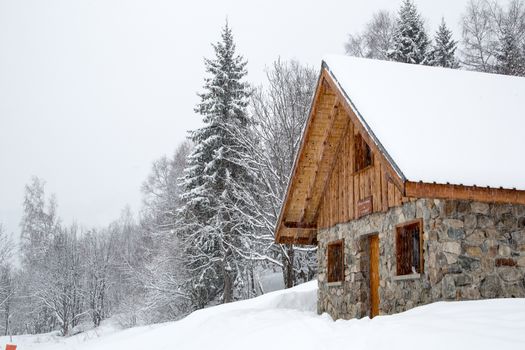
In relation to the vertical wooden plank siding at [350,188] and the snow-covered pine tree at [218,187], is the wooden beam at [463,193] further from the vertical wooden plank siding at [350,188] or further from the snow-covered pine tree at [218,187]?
the snow-covered pine tree at [218,187]

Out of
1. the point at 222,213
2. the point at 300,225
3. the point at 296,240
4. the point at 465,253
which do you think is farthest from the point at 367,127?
the point at 222,213

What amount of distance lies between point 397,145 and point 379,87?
2.89 metres

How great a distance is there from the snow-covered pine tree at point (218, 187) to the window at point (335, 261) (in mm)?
9506

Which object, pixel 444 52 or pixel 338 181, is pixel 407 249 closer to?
pixel 338 181

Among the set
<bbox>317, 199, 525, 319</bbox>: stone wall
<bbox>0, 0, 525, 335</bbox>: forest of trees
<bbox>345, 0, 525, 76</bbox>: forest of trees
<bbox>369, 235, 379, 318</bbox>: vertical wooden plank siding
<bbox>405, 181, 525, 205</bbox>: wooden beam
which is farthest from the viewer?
<bbox>345, 0, 525, 76</bbox>: forest of trees

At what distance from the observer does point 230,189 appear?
81.2ft

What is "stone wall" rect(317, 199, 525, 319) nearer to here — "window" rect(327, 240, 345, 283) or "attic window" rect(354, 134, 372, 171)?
"attic window" rect(354, 134, 372, 171)

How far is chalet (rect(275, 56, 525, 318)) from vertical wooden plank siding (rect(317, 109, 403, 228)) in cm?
3

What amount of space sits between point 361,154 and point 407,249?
2619 millimetres

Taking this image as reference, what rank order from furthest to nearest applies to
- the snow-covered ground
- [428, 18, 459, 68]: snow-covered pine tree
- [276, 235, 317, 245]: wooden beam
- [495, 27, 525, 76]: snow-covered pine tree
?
[428, 18, 459, 68]: snow-covered pine tree
[495, 27, 525, 76]: snow-covered pine tree
[276, 235, 317, 245]: wooden beam
the snow-covered ground

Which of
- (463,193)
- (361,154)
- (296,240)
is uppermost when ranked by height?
(361,154)

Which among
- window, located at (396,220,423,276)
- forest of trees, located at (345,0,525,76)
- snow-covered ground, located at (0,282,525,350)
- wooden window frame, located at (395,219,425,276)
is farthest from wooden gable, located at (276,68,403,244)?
forest of trees, located at (345,0,525,76)

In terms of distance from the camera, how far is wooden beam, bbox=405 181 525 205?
336 inches

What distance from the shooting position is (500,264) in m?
9.34
